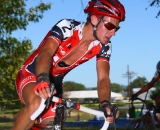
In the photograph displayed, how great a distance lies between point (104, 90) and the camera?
412 cm

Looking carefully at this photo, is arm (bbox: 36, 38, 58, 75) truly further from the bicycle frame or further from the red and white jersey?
the bicycle frame

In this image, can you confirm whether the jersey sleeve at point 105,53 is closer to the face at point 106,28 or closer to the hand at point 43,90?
the face at point 106,28

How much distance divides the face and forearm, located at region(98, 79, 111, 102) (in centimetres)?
41

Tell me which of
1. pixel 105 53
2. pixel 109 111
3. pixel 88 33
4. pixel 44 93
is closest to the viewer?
pixel 44 93

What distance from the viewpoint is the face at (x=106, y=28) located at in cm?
394

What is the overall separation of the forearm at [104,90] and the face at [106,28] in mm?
411

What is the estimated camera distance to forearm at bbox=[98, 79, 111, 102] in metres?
4.05

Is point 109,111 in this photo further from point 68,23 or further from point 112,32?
point 68,23

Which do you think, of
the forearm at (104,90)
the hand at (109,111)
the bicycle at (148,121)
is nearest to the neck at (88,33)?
the forearm at (104,90)

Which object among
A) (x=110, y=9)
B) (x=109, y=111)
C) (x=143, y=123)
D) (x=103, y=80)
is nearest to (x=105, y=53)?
(x=103, y=80)

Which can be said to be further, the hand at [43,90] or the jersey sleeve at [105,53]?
the jersey sleeve at [105,53]

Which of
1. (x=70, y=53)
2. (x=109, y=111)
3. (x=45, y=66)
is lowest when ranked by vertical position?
(x=109, y=111)

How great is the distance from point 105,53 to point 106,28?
451mm

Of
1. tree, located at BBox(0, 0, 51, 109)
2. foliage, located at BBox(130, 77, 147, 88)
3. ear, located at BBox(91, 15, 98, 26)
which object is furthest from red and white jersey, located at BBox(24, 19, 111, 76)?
foliage, located at BBox(130, 77, 147, 88)
